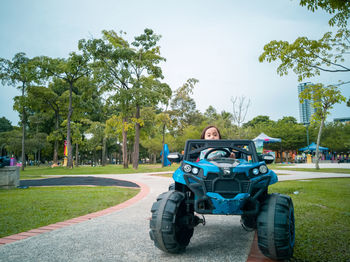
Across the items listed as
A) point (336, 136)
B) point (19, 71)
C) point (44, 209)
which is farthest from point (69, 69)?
point (336, 136)

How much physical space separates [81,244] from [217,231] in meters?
1.98

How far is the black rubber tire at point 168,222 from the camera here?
2535 mm

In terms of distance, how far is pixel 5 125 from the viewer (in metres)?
67.8

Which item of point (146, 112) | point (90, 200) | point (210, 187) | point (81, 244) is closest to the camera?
point (210, 187)

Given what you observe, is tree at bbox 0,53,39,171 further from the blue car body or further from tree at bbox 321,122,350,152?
tree at bbox 321,122,350,152

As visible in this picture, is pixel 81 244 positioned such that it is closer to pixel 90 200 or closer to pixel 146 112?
pixel 90 200

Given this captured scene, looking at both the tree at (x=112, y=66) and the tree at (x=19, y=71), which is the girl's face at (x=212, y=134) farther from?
the tree at (x=19, y=71)

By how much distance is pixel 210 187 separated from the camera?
2.58 m

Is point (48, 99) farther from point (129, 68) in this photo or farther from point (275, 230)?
point (275, 230)

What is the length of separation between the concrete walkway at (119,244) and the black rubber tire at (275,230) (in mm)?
420

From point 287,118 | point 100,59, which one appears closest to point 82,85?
point 100,59

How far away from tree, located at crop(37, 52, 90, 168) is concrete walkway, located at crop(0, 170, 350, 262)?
21444 mm

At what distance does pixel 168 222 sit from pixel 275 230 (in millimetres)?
1015

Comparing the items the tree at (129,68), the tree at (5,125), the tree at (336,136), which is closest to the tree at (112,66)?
the tree at (129,68)
